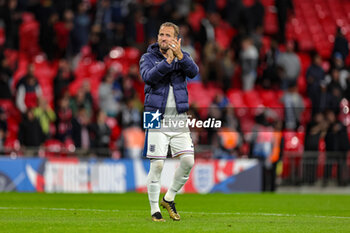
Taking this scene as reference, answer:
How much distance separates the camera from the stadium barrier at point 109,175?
19.7m

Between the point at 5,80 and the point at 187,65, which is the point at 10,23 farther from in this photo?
the point at 187,65

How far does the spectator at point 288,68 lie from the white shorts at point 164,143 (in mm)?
15614

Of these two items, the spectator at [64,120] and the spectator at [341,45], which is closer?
the spectator at [64,120]

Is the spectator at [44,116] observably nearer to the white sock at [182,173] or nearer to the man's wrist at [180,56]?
the white sock at [182,173]

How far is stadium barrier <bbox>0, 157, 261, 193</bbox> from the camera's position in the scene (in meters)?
19.7

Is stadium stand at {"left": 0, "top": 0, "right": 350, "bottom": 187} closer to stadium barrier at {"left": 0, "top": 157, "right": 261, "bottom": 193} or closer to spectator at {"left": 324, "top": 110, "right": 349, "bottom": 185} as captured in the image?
spectator at {"left": 324, "top": 110, "right": 349, "bottom": 185}

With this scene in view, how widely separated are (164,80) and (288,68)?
15.9 m

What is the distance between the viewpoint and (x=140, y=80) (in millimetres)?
24203

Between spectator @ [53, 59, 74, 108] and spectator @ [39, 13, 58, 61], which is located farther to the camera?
spectator @ [39, 13, 58, 61]

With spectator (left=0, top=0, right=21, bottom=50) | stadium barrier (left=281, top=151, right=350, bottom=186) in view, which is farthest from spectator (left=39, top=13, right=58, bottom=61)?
stadium barrier (left=281, top=151, right=350, bottom=186)

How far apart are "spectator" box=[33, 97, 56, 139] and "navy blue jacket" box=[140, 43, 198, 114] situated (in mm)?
10607

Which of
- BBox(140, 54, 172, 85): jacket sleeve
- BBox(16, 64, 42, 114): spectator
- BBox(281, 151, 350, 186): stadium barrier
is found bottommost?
BBox(281, 151, 350, 186): stadium barrier

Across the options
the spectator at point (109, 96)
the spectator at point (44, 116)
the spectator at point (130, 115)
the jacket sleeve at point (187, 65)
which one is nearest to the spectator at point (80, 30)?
the spectator at point (109, 96)

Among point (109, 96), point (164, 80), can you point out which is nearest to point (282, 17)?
point (109, 96)
